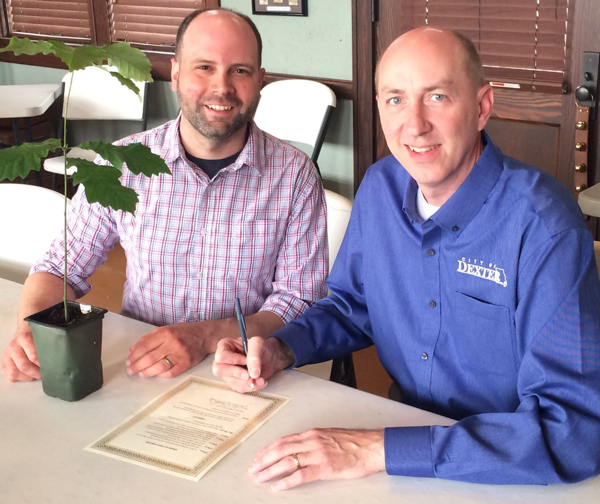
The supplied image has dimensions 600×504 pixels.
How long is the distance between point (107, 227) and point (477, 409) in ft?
3.48

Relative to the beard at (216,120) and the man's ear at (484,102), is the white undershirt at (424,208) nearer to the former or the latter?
the man's ear at (484,102)

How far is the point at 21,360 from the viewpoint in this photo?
149 centimetres

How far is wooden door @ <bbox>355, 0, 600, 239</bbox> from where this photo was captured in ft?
10.4

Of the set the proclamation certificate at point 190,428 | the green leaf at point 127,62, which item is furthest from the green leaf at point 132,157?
the proclamation certificate at point 190,428

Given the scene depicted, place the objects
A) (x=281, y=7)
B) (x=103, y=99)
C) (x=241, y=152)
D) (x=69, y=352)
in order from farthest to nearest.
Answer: (x=103, y=99), (x=281, y=7), (x=241, y=152), (x=69, y=352)

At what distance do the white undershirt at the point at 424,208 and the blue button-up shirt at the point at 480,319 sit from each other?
0.02 metres

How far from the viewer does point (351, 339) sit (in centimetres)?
171

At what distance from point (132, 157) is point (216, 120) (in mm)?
640

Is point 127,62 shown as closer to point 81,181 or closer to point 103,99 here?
point 81,181

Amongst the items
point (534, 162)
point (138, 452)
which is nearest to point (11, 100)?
point (534, 162)

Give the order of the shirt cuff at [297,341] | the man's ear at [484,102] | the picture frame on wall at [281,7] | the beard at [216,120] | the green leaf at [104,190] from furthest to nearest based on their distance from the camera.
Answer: the picture frame on wall at [281,7], the beard at [216,120], the shirt cuff at [297,341], the man's ear at [484,102], the green leaf at [104,190]

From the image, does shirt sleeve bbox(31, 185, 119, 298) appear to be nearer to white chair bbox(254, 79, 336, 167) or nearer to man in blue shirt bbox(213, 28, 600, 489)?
man in blue shirt bbox(213, 28, 600, 489)

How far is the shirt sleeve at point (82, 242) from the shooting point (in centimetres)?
197

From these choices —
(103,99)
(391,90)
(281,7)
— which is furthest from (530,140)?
(103,99)
